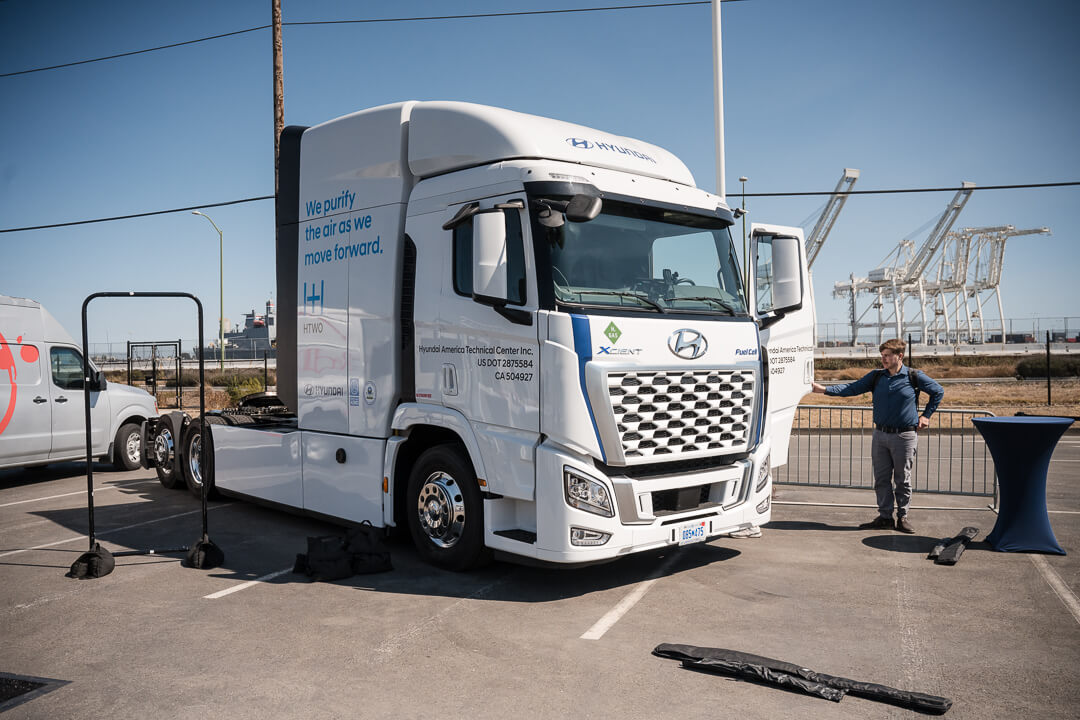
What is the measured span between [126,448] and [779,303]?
1116 cm

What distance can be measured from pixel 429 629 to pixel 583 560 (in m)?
1.16

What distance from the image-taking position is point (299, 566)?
22.0ft

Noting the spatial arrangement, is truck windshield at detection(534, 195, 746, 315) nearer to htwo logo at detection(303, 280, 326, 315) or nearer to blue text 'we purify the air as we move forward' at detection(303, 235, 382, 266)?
blue text 'we purify the air as we move forward' at detection(303, 235, 382, 266)

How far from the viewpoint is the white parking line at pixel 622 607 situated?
524 centimetres

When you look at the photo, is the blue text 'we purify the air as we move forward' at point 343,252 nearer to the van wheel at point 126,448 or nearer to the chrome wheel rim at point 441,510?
the chrome wheel rim at point 441,510

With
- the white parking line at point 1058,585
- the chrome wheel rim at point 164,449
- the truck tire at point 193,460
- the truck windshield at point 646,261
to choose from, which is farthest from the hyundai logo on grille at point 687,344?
the chrome wheel rim at point 164,449

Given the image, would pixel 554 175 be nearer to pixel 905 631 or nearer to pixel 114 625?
pixel 905 631

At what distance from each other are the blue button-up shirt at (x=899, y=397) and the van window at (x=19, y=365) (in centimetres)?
1094

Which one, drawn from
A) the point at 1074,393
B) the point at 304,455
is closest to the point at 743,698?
the point at 304,455

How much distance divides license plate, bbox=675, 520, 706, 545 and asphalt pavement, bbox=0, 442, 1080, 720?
0.42 m

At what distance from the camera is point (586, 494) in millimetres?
5637

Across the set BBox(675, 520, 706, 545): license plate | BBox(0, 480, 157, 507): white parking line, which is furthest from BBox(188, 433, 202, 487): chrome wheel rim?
BBox(675, 520, 706, 545): license plate

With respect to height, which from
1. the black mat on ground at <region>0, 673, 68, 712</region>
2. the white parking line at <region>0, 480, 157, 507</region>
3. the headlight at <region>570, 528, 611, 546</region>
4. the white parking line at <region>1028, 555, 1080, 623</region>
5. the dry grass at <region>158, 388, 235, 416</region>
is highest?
the dry grass at <region>158, 388, 235, 416</region>

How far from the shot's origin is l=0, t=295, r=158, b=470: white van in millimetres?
11375
